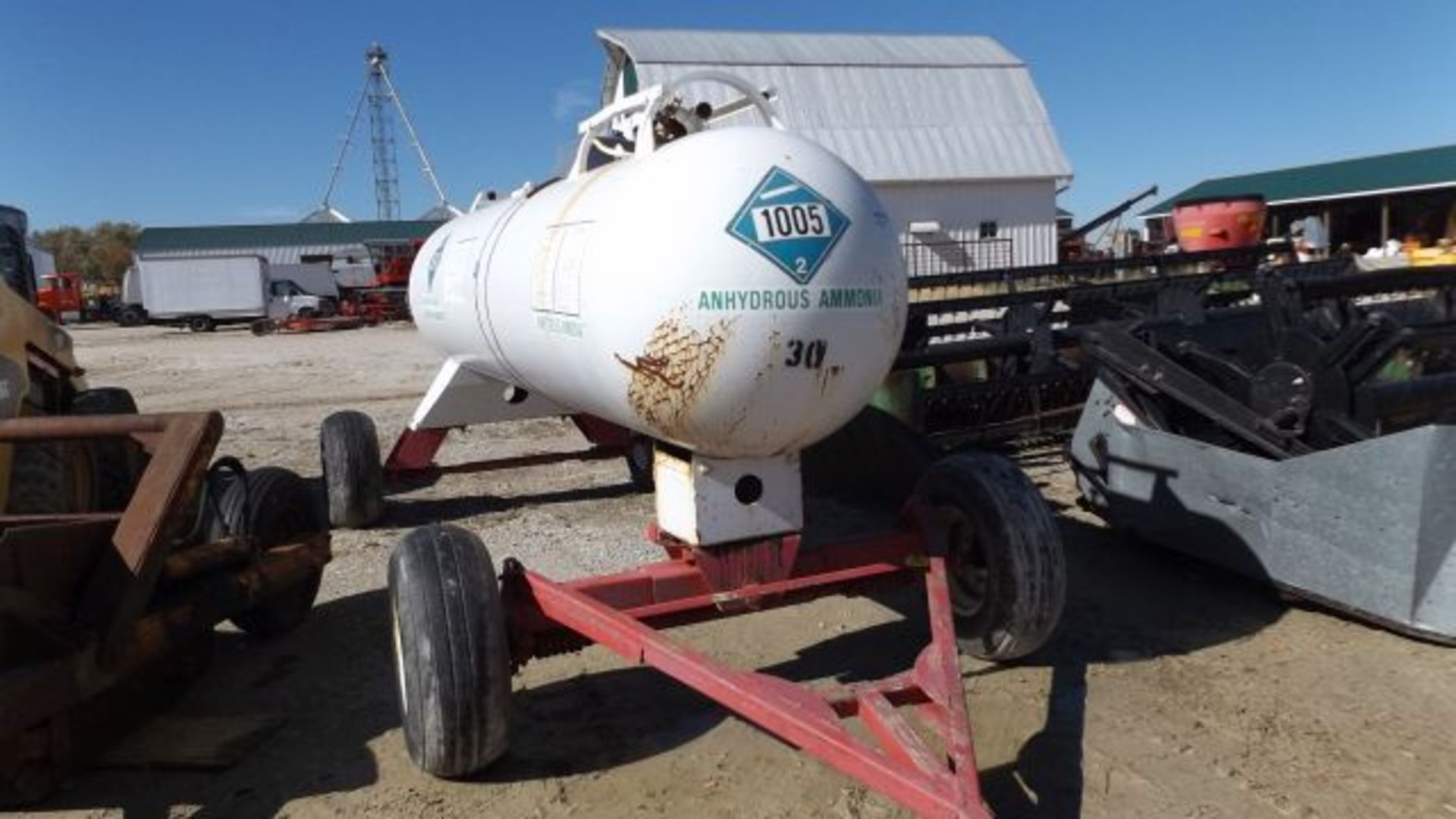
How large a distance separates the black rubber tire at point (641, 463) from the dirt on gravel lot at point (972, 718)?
1.57 m

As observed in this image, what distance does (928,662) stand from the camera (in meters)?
3.10

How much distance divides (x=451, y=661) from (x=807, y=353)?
1.38 m

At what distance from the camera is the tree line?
2879 inches

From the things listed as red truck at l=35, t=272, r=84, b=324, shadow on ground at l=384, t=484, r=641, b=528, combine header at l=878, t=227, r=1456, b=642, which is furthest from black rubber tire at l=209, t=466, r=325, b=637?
red truck at l=35, t=272, r=84, b=324

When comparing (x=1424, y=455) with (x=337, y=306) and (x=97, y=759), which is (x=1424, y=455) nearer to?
(x=97, y=759)

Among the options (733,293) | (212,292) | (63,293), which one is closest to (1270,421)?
(733,293)

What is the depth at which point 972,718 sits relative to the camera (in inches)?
141

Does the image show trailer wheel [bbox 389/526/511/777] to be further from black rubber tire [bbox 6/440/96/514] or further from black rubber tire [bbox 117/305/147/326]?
black rubber tire [bbox 117/305/147/326]

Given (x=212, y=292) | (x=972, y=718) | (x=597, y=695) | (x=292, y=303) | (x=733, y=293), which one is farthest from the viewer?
(x=292, y=303)

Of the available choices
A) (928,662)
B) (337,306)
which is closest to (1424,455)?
(928,662)

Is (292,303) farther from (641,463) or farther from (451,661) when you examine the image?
(451,661)

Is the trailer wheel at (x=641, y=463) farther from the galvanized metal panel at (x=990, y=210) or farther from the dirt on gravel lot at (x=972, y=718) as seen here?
the galvanized metal panel at (x=990, y=210)

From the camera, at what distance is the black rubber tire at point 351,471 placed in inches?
250

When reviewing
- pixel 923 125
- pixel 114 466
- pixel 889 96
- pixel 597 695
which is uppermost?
pixel 889 96
